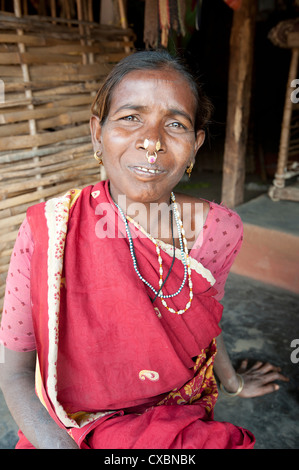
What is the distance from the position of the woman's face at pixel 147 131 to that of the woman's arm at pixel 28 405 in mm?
641

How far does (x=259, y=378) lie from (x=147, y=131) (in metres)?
1.34

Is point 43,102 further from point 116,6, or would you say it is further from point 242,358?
point 242,358

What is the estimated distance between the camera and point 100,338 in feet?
3.69

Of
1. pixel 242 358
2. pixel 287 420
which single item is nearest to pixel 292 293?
pixel 242 358

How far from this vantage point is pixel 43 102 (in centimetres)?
235

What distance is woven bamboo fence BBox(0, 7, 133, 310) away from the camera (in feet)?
7.20

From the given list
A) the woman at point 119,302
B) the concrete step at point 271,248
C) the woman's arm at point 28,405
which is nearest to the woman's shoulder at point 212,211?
the woman at point 119,302

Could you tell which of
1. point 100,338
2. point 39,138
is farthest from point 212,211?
point 39,138

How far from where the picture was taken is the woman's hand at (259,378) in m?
1.81

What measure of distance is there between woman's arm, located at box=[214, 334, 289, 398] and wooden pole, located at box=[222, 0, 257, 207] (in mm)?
2024

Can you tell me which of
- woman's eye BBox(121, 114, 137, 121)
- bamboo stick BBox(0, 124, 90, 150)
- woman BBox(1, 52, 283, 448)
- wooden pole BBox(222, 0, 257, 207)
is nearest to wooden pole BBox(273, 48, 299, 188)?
wooden pole BBox(222, 0, 257, 207)

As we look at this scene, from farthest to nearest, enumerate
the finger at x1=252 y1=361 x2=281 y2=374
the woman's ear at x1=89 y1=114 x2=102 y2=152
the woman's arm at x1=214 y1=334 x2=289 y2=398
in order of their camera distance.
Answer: the finger at x1=252 y1=361 x2=281 y2=374, the woman's arm at x1=214 y1=334 x2=289 y2=398, the woman's ear at x1=89 y1=114 x2=102 y2=152

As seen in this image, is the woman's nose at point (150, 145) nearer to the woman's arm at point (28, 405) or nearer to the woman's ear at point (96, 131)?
the woman's ear at point (96, 131)

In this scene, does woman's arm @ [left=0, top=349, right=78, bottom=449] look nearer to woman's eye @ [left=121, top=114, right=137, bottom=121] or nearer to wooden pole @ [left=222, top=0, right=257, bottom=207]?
woman's eye @ [left=121, top=114, right=137, bottom=121]
